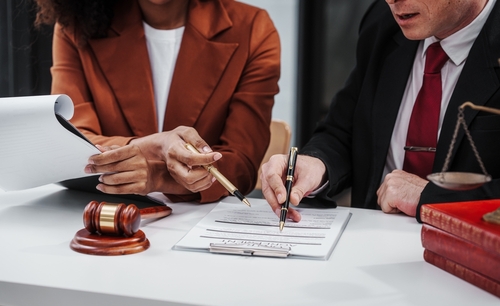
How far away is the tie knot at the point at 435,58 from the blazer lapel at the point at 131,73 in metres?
0.85

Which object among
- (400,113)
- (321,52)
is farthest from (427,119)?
(321,52)

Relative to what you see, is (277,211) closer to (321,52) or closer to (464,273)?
(464,273)

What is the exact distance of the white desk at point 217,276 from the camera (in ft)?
3.31

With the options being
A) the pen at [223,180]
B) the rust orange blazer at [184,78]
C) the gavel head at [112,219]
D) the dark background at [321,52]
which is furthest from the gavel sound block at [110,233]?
the dark background at [321,52]

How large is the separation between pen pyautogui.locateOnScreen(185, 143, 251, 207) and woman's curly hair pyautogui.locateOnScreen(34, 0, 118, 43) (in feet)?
2.34

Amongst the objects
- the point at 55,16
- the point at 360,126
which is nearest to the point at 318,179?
the point at 360,126

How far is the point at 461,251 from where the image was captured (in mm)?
1079

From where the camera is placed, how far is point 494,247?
38.9 inches

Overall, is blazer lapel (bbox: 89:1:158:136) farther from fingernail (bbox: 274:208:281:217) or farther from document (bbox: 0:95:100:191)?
fingernail (bbox: 274:208:281:217)

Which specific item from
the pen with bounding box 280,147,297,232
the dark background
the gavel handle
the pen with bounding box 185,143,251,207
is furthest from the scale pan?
the dark background

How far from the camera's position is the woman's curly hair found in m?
2.07

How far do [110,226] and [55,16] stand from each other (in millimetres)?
1091

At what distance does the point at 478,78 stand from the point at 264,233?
713 millimetres

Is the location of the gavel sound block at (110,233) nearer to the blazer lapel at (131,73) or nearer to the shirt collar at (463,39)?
the blazer lapel at (131,73)
